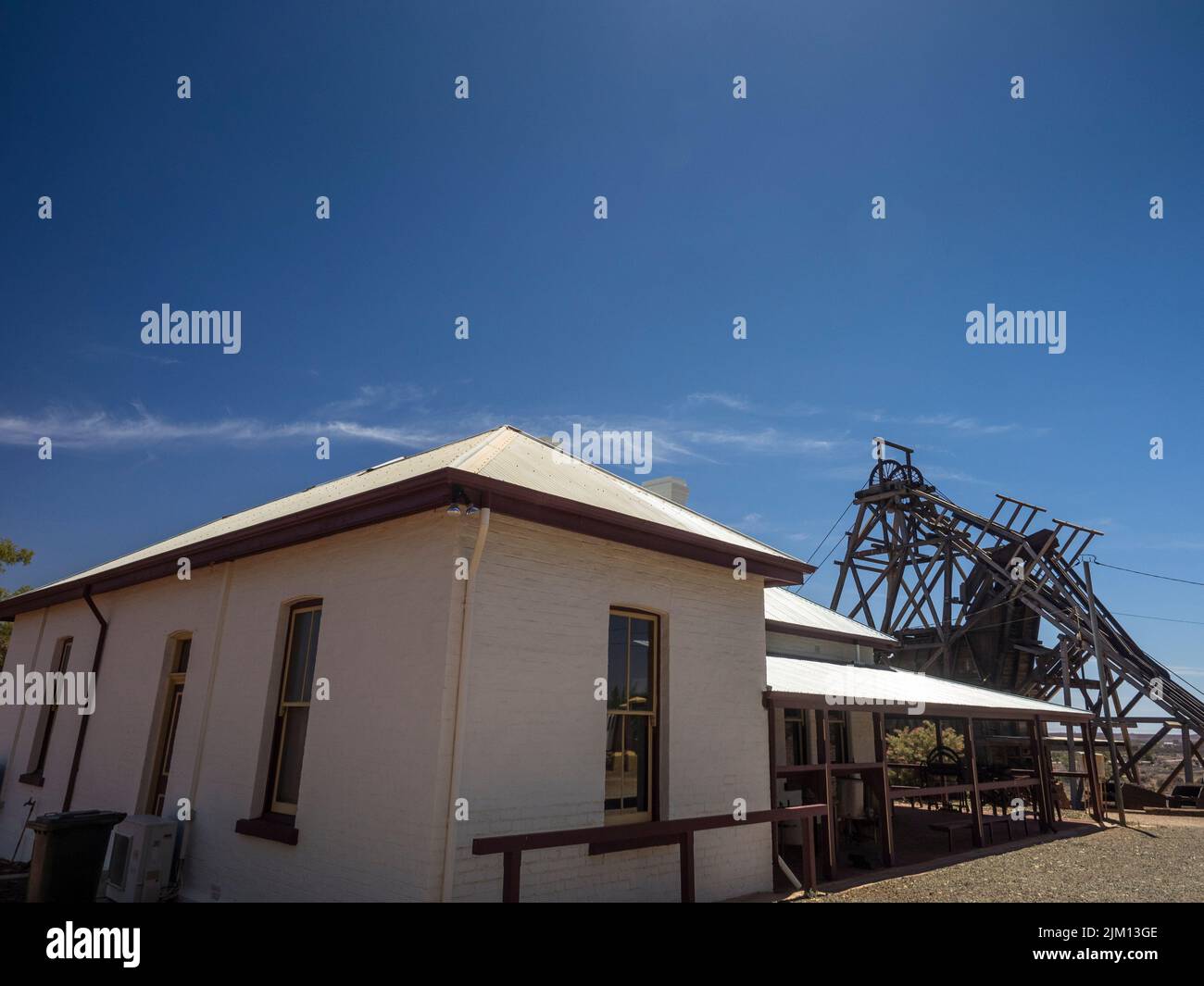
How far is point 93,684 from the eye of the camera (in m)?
11.6

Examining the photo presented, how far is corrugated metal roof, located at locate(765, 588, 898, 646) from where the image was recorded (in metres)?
13.9

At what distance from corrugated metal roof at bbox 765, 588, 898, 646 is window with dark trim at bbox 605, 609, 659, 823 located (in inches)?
222

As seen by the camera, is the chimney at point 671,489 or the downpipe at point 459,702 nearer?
the downpipe at point 459,702

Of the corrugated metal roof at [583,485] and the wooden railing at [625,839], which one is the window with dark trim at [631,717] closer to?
the wooden railing at [625,839]

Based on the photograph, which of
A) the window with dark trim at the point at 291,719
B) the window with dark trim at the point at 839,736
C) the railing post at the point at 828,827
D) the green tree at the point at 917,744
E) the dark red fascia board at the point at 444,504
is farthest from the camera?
the green tree at the point at 917,744

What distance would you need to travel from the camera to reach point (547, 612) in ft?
22.8

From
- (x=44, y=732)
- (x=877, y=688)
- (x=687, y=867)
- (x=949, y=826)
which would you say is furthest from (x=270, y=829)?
(x=949, y=826)

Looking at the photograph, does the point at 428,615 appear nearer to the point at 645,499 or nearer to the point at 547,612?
Answer: the point at 547,612

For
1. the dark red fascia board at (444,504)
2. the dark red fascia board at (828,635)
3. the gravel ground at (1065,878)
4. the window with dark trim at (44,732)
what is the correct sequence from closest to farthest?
the dark red fascia board at (444,504), the gravel ground at (1065,878), the window with dark trim at (44,732), the dark red fascia board at (828,635)

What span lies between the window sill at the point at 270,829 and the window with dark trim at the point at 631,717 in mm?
2910

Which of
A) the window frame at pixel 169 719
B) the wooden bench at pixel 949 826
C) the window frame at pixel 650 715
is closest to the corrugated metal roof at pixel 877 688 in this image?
the wooden bench at pixel 949 826

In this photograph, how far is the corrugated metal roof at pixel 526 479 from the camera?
285 inches
